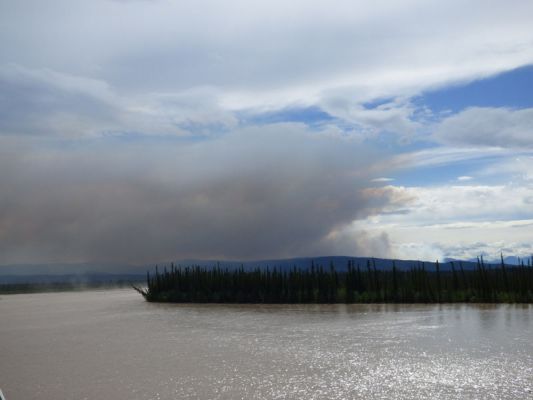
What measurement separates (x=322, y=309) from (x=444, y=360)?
22.5 meters

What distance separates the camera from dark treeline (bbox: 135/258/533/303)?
40.9 m

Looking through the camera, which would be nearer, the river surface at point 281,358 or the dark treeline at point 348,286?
the river surface at point 281,358

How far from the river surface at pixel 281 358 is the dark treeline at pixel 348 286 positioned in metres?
7.61

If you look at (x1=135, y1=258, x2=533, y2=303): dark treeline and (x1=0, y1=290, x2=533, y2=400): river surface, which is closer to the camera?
(x1=0, y1=290, x2=533, y2=400): river surface

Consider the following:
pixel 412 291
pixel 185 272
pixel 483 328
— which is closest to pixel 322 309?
pixel 412 291

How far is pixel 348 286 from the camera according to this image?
4584 centimetres

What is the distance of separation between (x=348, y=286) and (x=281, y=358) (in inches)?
1069

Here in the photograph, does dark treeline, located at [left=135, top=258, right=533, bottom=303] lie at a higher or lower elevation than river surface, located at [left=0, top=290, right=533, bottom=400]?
higher

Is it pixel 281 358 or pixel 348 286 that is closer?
pixel 281 358

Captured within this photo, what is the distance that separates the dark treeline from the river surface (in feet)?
25.0

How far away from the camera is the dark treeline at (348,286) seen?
40938 mm

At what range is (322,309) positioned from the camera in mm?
40375

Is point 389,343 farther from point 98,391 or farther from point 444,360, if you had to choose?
point 98,391

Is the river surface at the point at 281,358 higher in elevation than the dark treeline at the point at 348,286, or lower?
lower
